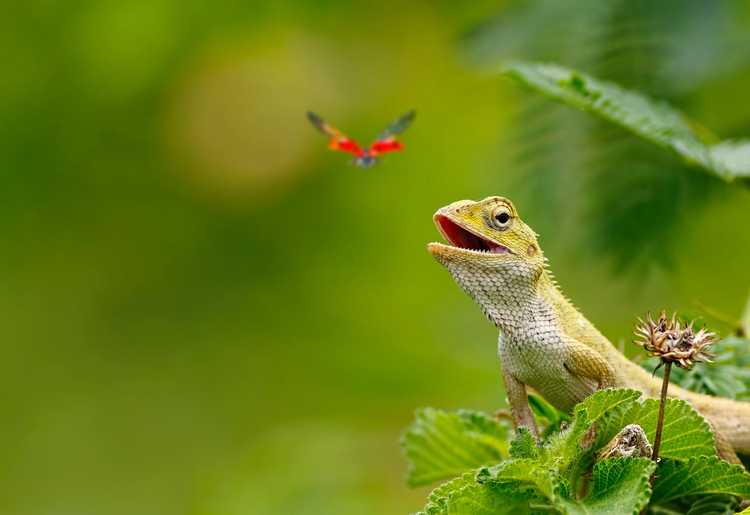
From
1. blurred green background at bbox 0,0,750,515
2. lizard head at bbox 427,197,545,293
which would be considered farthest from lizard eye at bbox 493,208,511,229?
blurred green background at bbox 0,0,750,515

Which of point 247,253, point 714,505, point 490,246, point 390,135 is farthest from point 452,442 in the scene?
point 247,253

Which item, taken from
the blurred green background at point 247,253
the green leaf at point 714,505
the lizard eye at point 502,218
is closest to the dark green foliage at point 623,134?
the blurred green background at point 247,253

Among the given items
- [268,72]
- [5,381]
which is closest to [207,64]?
[268,72]

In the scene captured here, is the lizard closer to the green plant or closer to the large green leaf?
the green plant

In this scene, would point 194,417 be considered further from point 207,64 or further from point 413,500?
Result: point 207,64

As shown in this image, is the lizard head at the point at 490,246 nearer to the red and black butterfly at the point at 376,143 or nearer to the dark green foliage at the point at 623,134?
the red and black butterfly at the point at 376,143

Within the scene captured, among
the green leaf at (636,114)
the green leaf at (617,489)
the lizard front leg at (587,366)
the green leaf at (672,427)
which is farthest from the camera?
the green leaf at (636,114)
